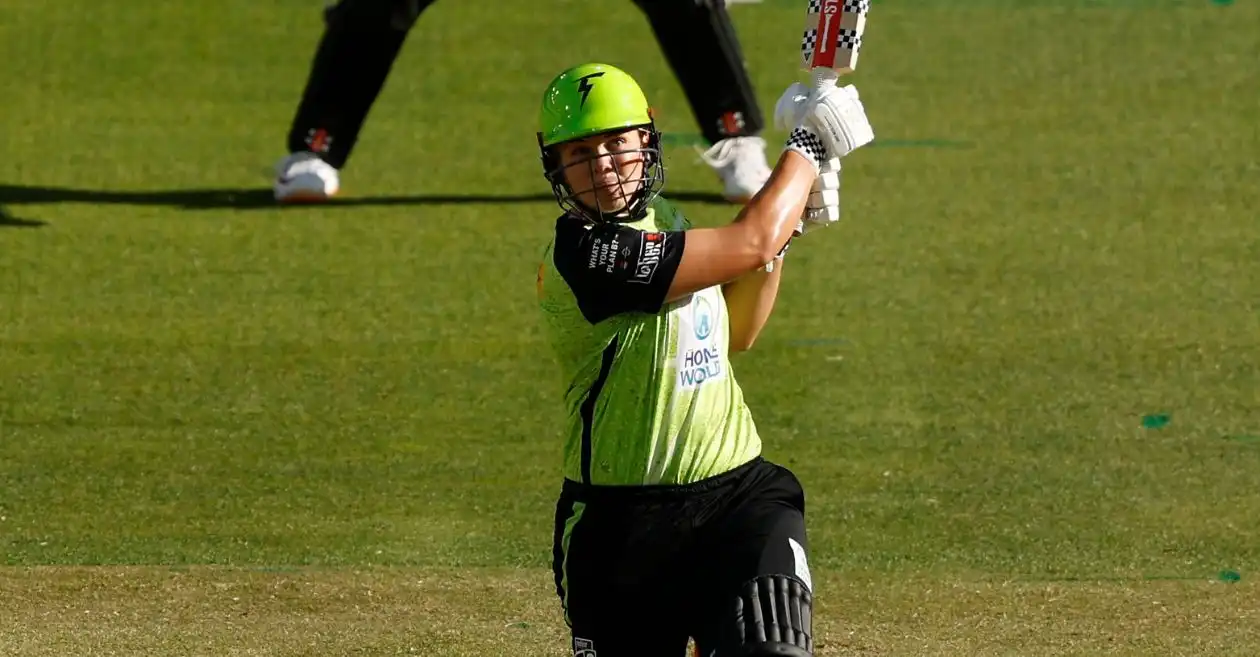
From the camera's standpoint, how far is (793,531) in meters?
5.00

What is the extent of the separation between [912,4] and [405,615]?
879 centimetres

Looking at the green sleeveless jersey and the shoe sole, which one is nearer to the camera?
the green sleeveless jersey

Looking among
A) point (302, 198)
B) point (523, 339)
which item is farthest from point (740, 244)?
point (302, 198)

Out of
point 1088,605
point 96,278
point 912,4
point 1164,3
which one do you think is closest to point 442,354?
point 96,278

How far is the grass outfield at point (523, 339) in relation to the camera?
7176 mm

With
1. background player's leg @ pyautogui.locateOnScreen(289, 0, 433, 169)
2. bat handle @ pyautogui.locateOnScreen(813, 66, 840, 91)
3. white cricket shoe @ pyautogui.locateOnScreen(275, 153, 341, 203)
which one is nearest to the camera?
bat handle @ pyautogui.locateOnScreen(813, 66, 840, 91)

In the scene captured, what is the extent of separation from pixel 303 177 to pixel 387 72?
792mm

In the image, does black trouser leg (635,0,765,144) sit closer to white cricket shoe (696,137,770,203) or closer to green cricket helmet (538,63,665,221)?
white cricket shoe (696,137,770,203)

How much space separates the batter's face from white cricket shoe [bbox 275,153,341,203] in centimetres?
649

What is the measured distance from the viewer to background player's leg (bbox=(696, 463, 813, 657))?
4738mm

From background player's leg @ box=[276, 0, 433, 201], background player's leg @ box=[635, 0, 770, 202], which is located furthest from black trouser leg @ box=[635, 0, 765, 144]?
background player's leg @ box=[276, 0, 433, 201]

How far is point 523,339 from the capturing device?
384 inches

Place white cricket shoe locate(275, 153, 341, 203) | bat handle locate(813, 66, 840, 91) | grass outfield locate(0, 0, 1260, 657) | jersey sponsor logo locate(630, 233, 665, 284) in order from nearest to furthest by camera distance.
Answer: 1. jersey sponsor logo locate(630, 233, 665, 284)
2. bat handle locate(813, 66, 840, 91)
3. grass outfield locate(0, 0, 1260, 657)
4. white cricket shoe locate(275, 153, 341, 203)

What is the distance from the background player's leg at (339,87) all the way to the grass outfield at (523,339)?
0.20 metres
